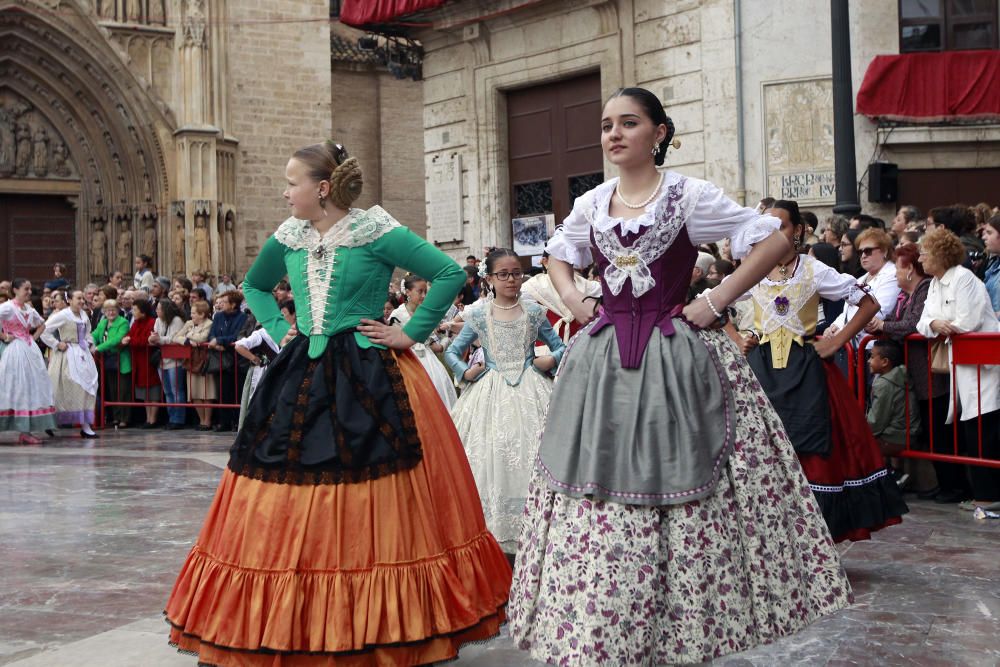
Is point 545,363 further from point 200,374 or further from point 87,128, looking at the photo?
point 87,128

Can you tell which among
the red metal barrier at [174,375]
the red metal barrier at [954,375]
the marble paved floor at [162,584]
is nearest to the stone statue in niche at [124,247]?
the red metal barrier at [174,375]

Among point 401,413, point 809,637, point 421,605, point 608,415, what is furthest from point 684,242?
point 809,637

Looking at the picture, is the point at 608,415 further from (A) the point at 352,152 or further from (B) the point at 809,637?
(A) the point at 352,152

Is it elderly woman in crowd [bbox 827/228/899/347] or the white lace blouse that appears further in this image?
elderly woman in crowd [bbox 827/228/899/347]

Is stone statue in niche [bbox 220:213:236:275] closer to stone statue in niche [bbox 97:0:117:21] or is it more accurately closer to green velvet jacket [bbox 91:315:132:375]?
stone statue in niche [bbox 97:0:117:21]

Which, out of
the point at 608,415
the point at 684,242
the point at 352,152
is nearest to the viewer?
the point at 608,415

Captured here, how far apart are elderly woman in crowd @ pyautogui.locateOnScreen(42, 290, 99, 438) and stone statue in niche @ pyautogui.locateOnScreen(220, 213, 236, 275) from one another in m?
11.1

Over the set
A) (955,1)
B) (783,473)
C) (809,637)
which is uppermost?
(955,1)

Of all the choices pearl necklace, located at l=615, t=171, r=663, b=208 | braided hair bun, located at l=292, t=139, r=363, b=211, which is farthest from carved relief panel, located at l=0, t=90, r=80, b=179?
pearl necklace, located at l=615, t=171, r=663, b=208

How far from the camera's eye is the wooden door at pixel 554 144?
17.3 meters

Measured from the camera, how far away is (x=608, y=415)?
149 inches

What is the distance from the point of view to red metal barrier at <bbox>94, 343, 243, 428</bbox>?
1505 centimetres

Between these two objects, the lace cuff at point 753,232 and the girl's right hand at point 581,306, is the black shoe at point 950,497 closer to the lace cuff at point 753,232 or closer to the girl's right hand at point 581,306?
the lace cuff at point 753,232

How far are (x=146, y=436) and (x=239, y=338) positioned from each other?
1640 millimetres
